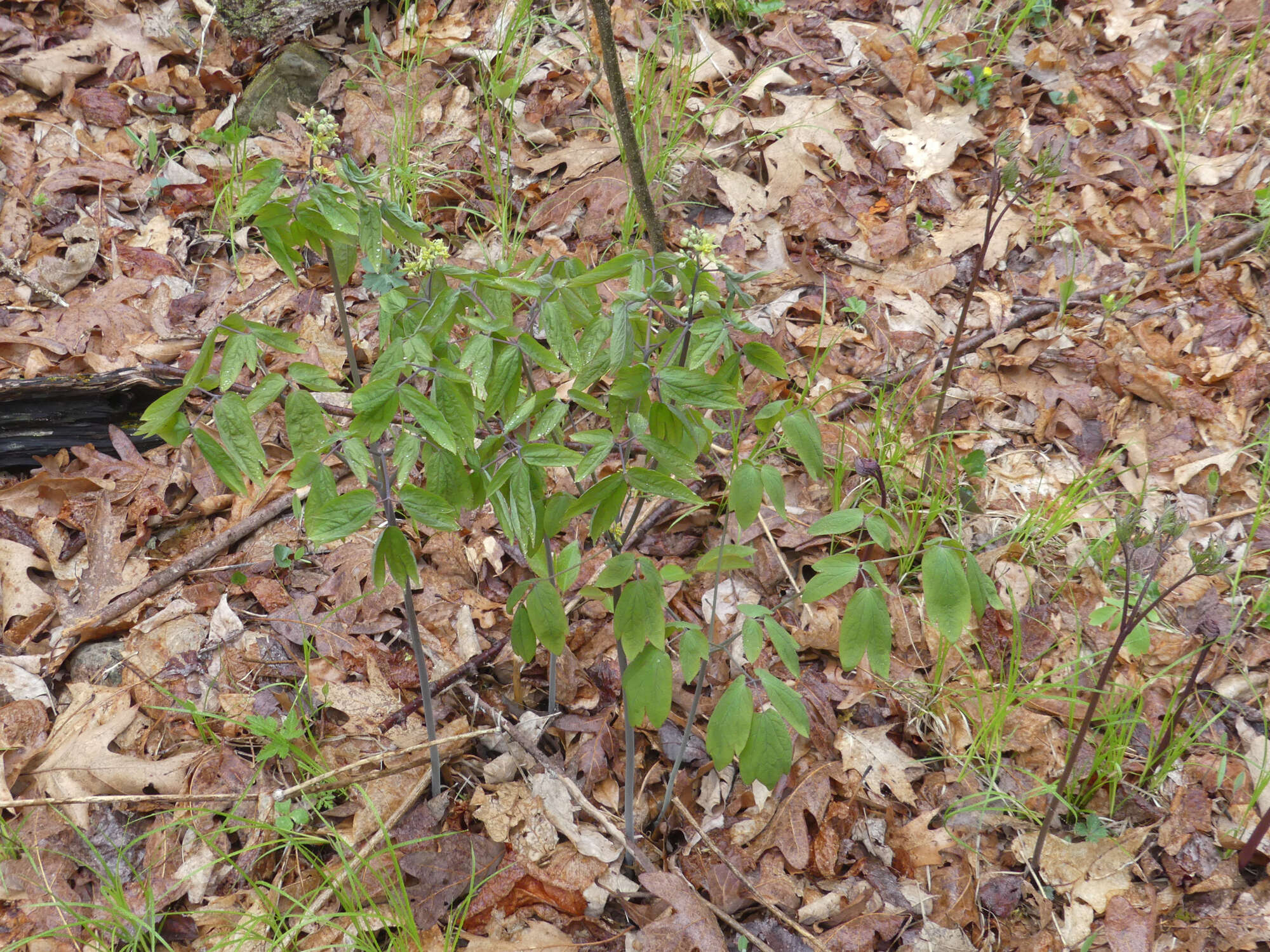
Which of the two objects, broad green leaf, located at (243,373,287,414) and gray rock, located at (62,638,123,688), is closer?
broad green leaf, located at (243,373,287,414)

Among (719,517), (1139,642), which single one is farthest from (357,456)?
(1139,642)

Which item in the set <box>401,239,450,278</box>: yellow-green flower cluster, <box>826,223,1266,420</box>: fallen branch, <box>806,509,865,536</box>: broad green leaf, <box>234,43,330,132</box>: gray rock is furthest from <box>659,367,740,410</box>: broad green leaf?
<box>234,43,330,132</box>: gray rock

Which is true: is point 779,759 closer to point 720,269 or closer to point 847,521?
point 847,521

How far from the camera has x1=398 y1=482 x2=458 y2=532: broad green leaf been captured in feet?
4.12

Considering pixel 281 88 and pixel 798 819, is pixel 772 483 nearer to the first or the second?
pixel 798 819

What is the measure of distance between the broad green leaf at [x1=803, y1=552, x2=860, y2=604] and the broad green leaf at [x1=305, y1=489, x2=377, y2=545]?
27.6 inches

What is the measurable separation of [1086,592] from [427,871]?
1.82 m

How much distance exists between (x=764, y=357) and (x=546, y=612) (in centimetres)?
56

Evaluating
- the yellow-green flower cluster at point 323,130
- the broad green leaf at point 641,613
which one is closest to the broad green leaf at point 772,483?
the broad green leaf at point 641,613

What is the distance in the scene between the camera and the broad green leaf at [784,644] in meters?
1.48

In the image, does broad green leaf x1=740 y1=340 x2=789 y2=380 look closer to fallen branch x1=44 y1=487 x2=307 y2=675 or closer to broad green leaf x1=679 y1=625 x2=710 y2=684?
broad green leaf x1=679 y1=625 x2=710 y2=684

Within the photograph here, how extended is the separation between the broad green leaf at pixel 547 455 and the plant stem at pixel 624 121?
0.96 m

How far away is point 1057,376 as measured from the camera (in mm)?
2781

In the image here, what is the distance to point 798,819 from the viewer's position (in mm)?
1931
